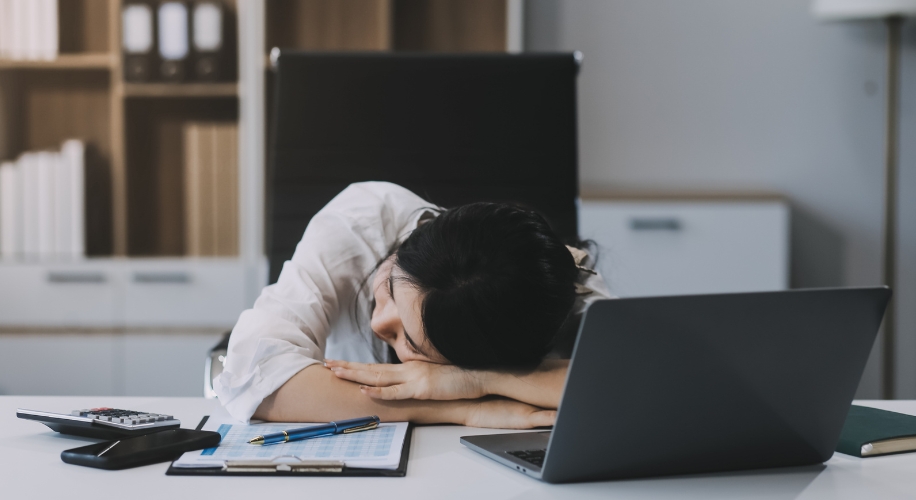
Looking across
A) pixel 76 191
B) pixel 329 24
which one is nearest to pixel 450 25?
pixel 329 24

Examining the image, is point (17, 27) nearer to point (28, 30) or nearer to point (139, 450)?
point (28, 30)

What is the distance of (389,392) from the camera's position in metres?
0.83

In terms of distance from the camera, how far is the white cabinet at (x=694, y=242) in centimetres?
223

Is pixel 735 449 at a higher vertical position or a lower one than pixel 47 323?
higher

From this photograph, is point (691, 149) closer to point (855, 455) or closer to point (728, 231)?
point (728, 231)

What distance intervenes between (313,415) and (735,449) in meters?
0.43

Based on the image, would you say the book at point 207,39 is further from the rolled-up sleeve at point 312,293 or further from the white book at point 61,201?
→ the rolled-up sleeve at point 312,293

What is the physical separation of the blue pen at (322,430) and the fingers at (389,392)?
28mm

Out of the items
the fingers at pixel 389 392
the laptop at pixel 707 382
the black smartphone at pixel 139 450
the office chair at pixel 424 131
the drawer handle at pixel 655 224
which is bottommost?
the black smartphone at pixel 139 450

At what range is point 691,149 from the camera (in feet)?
8.60

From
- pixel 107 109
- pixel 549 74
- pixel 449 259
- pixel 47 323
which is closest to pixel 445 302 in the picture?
pixel 449 259

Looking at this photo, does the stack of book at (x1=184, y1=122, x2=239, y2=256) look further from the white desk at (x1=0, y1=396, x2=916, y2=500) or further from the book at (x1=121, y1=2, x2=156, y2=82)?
the white desk at (x1=0, y1=396, x2=916, y2=500)

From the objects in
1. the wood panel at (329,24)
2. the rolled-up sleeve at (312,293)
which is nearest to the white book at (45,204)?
the wood panel at (329,24)

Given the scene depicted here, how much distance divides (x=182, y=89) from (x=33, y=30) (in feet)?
1.59
